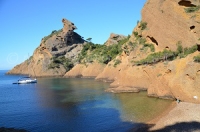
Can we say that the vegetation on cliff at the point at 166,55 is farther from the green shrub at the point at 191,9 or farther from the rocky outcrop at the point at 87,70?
the rocky outcrop at the point at 87,70

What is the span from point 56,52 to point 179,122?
3758 inches

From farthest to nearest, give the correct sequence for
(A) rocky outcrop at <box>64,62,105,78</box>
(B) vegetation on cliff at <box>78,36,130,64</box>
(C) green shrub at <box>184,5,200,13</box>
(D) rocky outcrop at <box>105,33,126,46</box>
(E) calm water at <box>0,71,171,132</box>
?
(D) rocky outcrop at <box>105,33,126,46</box>, (A) rocky outcrop at <box>64,62,105,78</box>, (B) vegetation on cliff at <box>78,36,130,64</box>, (C) green shrub at <box>184,5,200,13</box>, (E) calm water at <box>0,71,171,132</box>

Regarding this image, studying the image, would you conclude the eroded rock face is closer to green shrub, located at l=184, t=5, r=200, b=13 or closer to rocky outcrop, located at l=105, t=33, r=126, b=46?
green shrub, located at l=184, t=5, r=200, b=13

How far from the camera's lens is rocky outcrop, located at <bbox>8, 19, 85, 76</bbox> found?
111 m

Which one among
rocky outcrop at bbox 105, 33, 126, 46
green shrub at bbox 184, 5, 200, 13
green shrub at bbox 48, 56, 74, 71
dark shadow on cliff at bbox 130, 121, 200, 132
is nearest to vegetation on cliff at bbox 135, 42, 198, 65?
green shrub at bbox 184, 5, 200, 13

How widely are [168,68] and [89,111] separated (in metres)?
14.1

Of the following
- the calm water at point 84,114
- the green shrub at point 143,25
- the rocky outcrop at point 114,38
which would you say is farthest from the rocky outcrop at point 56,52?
the calm water at point 84,114

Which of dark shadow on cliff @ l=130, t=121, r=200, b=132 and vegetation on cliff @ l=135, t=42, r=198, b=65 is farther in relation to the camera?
vegetation on cliff @ l=135, t=42, r=198, b=65

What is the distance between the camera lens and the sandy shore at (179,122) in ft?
73.2

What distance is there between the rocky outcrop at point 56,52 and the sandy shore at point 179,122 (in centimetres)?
8616

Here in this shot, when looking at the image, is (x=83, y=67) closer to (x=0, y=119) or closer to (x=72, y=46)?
(x=72, y=46)

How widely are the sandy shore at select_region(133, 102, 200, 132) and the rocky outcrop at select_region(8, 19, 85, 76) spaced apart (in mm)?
86160

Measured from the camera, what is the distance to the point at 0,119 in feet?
99.9

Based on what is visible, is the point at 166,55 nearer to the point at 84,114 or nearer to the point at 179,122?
the point at 84,114
